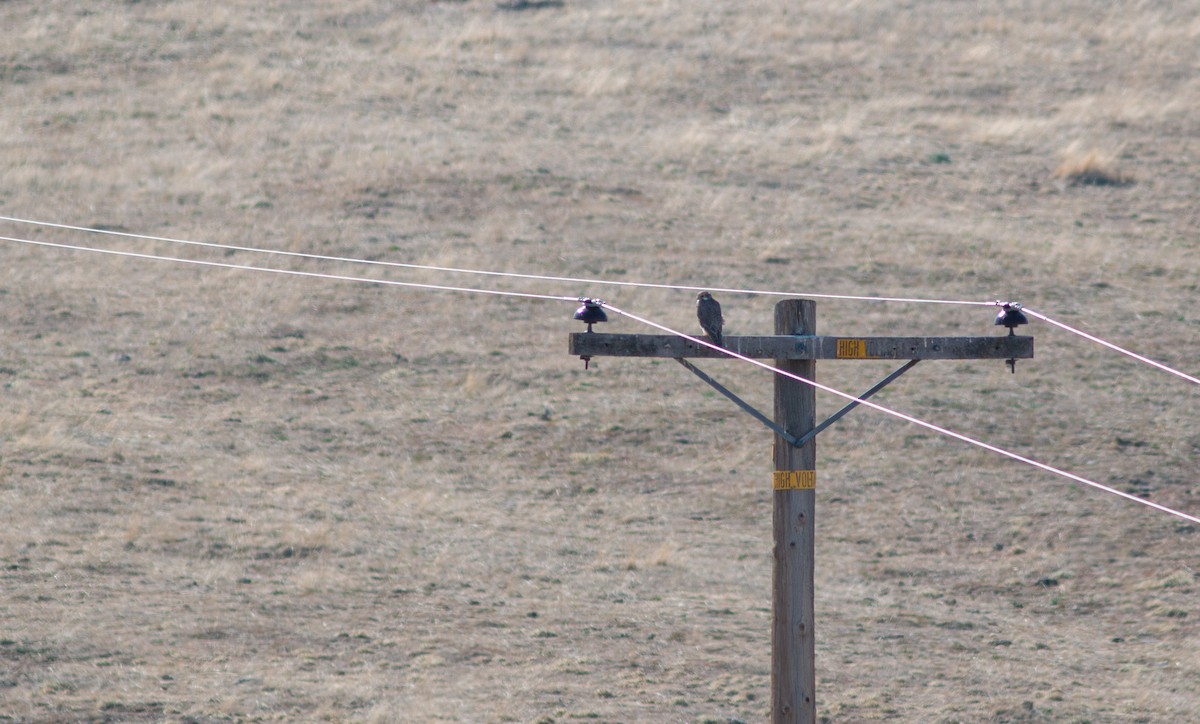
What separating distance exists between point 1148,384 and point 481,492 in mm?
8745

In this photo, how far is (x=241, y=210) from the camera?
24906 mm

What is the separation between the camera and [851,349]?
916cm

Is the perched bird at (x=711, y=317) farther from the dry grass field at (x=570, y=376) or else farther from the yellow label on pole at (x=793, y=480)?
the dry grass field at (x=570, y=376)

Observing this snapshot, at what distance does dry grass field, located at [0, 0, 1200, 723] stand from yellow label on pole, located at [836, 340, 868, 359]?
446cm

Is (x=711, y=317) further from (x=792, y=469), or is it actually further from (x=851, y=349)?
(x=792, y=469)

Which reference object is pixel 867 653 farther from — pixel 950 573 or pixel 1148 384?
pixel 1148 384

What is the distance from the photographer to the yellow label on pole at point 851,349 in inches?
358

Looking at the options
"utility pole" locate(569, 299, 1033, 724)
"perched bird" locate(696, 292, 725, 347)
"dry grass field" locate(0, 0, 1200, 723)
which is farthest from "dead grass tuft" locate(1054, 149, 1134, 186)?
"perched bird" locate(696, 292, 725, 347)

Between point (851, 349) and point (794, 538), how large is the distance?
3.93 feet

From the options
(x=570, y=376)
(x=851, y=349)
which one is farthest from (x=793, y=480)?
(x=570, y=376)

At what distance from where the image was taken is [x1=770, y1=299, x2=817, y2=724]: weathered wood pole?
9125 mm

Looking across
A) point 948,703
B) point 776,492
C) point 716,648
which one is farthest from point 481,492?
point 776,492

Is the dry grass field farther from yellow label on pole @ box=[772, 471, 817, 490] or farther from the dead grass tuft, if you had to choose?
yellow label on pole @ box=[772, 471, 817, 490]

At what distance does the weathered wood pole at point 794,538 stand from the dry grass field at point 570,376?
3.42 metres
